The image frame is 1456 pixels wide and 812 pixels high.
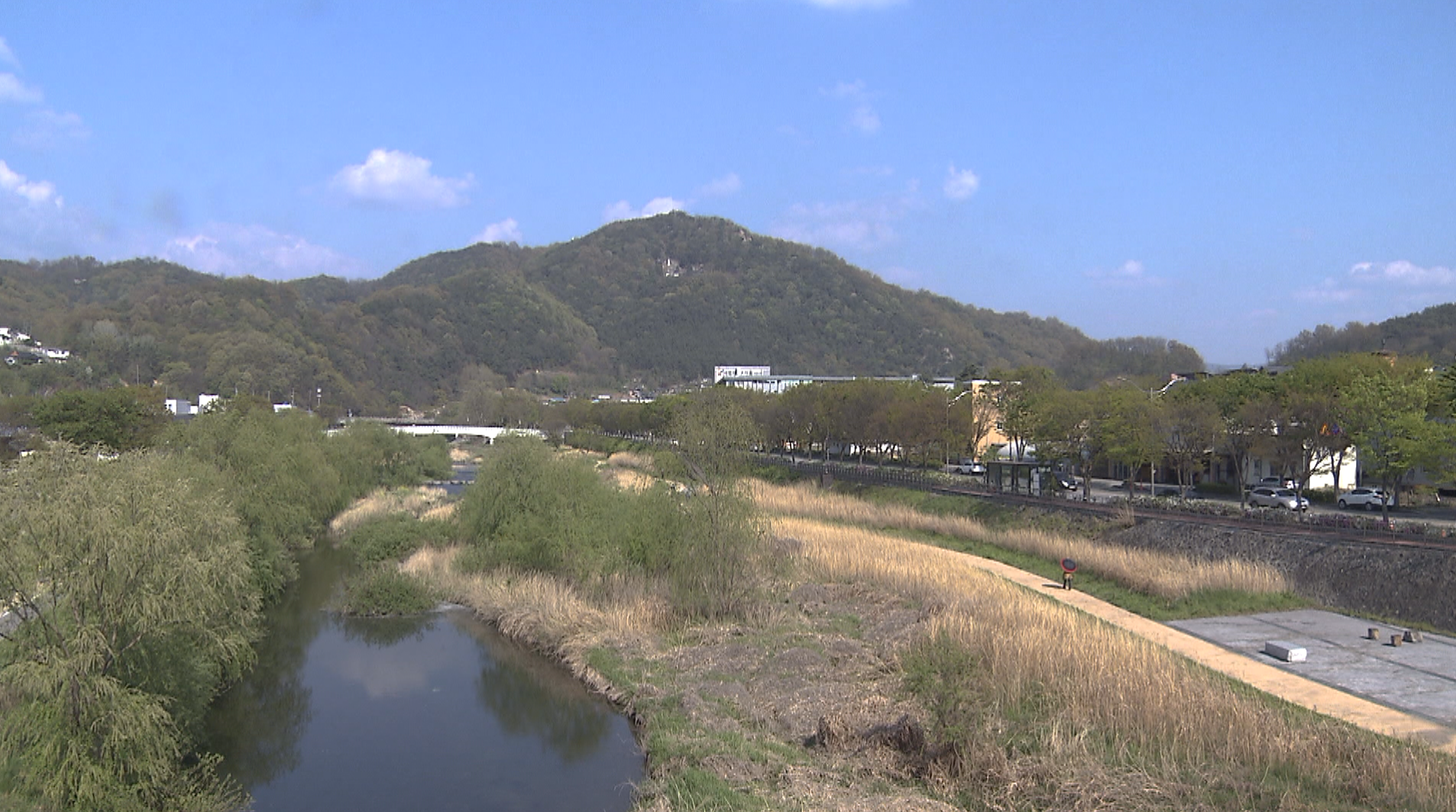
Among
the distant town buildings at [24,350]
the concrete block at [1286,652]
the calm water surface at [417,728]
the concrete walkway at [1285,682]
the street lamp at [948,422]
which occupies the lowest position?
the calm water surface at [417,728]

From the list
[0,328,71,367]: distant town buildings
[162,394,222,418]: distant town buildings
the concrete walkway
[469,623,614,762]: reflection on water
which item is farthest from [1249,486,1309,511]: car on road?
[0,328,71,367]: distant town buildings

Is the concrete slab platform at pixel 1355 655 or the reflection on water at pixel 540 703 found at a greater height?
the concrete slab platform at pixel 1355 655

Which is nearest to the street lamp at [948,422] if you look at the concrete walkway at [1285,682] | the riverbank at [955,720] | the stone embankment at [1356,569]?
the stone embankment at [1356,569]

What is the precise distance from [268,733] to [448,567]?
564 inches

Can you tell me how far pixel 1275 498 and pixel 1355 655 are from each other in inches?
1000

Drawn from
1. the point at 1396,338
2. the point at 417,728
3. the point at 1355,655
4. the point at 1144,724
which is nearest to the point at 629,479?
the point at 417,728

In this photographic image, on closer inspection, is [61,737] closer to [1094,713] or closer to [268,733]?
[268,733]

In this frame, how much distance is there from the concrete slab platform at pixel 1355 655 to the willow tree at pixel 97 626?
853 inches

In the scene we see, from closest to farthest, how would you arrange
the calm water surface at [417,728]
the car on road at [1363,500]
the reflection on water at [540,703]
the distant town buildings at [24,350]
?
the calm water surface at [417,728] < the reflection on water at [540,703] < the car on road at [1363,500] < the distant town buildings at [24,350]

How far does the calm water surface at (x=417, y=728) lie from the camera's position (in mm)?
19641

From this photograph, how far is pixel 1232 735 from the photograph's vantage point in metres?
15.9

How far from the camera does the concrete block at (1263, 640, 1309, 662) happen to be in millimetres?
22969

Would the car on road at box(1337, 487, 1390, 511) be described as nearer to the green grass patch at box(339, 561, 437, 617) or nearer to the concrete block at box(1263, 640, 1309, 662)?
the concrete block at box(1263, 640, 1309, 662)

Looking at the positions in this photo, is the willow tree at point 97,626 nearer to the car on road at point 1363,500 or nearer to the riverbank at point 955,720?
the riverbank at point 955,720
